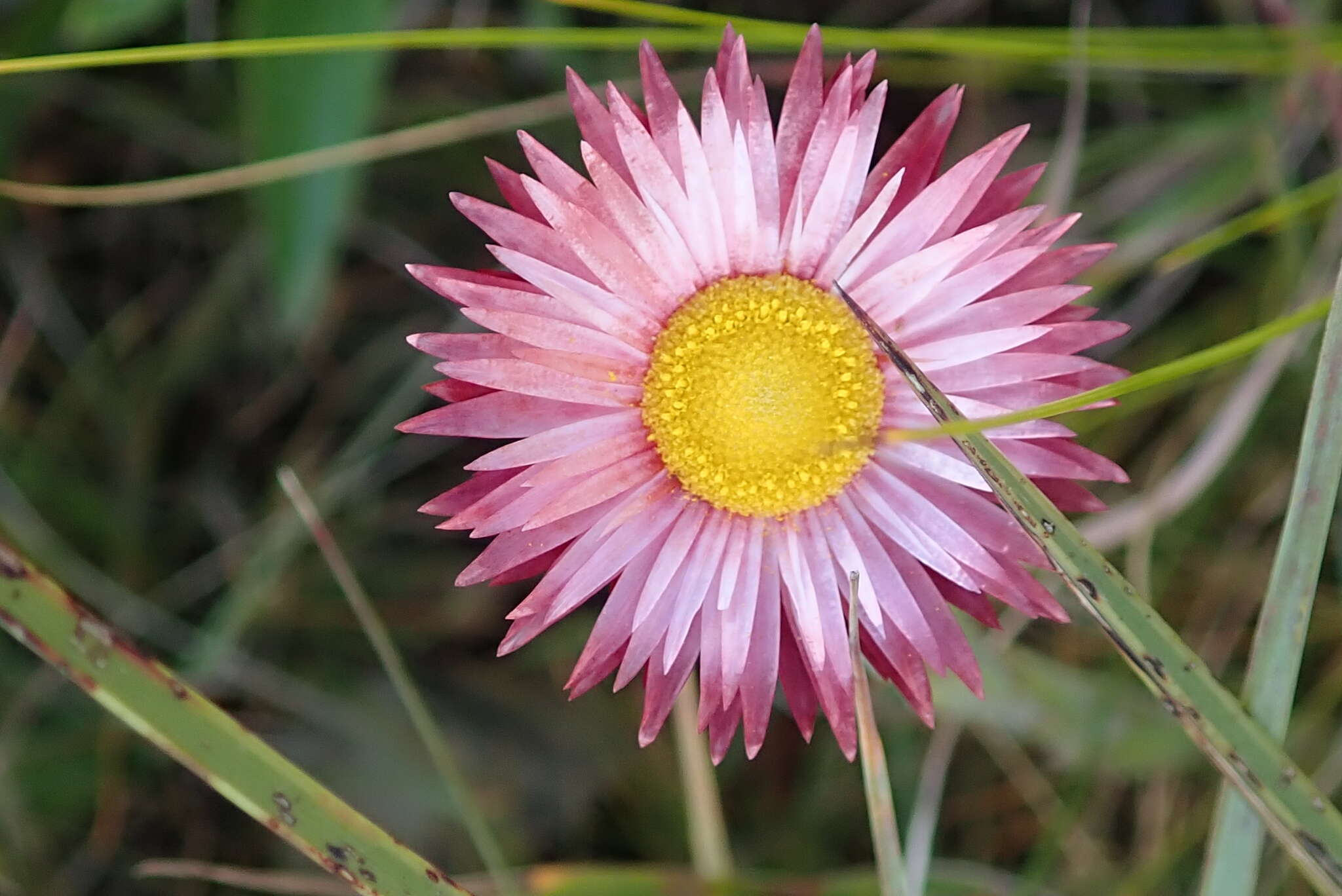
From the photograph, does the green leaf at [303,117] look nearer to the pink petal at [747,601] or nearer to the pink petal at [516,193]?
the pink petal at [516,193]

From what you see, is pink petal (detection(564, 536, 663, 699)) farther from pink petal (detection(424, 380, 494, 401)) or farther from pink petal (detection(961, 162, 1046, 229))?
pink petal (detection(961, 162, 1046, 229))

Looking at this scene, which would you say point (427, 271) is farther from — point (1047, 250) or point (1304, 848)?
point (1304, 848)

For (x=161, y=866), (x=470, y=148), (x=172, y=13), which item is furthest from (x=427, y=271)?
(x=172, y=13)

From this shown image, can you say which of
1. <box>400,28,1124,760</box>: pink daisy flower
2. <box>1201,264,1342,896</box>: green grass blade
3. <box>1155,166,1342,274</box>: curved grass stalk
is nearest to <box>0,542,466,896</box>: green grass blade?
<box>400,28,1124,760</box>: pink daisy flower

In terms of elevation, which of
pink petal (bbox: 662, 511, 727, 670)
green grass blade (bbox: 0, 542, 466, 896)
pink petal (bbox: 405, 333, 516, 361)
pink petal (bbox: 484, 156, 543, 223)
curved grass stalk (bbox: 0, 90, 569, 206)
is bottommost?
green grass blade (bbox: 0, 542, 466, 896)

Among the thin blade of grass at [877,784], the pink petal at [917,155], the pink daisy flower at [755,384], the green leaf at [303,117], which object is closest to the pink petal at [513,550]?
the pink daisy flower at [755,384]

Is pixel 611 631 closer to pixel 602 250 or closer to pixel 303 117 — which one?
pixel 602 250

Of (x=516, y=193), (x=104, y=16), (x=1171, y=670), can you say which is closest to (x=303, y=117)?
(x=104, y=16)

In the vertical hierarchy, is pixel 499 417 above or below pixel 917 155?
below
